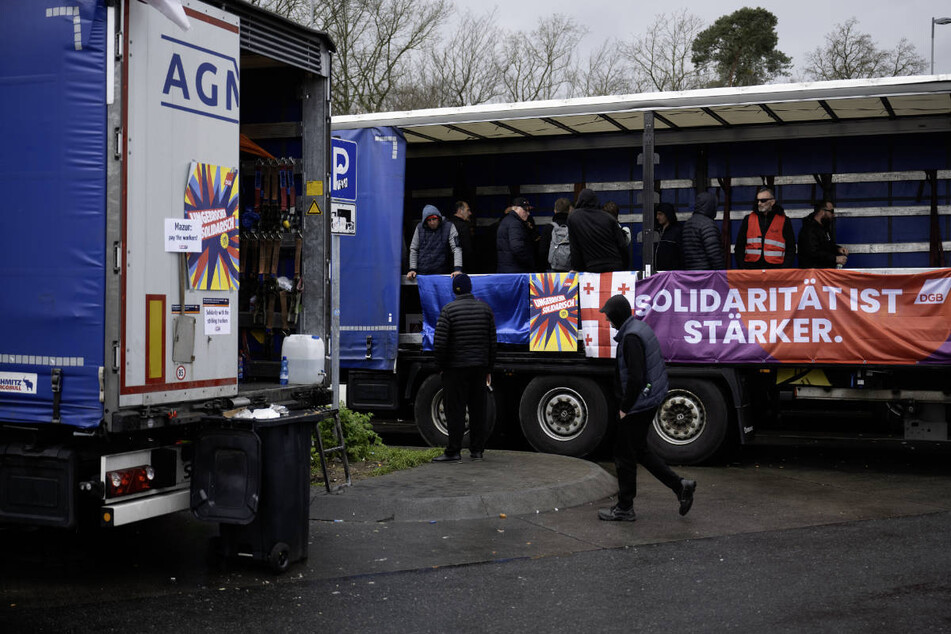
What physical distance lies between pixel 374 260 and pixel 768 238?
14.7 ft

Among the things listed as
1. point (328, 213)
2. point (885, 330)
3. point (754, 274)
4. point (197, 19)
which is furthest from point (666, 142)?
point (197, 19)

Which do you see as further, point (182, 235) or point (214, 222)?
point (214, 222)

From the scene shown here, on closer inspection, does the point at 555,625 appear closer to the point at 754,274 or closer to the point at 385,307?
the point at 754,274

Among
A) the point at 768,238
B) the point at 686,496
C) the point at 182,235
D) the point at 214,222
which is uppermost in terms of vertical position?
the point at 768,238

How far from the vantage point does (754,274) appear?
11008 mm

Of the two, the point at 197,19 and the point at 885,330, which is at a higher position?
the point at 197,19

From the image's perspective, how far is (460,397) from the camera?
416 inches

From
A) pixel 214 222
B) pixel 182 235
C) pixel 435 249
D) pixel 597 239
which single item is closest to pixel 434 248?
pixel 435 249

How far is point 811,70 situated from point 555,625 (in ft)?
111

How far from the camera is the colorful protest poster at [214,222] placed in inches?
262

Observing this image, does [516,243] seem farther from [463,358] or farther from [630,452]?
[630,452]

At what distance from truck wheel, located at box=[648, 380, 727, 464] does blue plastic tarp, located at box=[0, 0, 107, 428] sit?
6.45 metres

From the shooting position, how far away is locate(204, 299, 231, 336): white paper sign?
22.2ft

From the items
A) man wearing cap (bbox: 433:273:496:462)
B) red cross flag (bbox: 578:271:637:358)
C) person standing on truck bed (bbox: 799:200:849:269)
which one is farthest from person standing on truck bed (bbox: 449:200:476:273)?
person standing on truck bed (bbox: 799:200:849:269)
